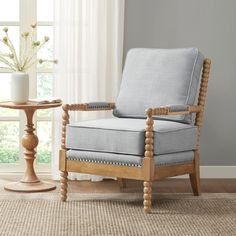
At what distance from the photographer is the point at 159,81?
4703mm

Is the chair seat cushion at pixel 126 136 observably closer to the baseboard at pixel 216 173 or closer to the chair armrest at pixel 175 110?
the chair armrest at pixel 175 110

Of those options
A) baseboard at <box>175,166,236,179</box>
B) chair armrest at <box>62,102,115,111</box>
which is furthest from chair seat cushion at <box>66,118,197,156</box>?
baseboard at <box>175,166,236,179</box>

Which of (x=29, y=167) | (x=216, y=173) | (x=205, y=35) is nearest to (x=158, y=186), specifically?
(x=216, y=173)

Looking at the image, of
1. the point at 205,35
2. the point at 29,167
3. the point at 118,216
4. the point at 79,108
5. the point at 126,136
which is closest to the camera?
the point at 118,216

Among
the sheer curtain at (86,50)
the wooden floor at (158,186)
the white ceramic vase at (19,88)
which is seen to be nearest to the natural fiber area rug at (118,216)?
the wooden floor at (158,186)

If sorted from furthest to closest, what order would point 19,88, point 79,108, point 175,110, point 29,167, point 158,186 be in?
point 158,186
point 29,167
point 19,88
point 79,108
point 175,110

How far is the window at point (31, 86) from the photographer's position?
538 cm

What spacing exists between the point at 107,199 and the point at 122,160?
44 centimetres

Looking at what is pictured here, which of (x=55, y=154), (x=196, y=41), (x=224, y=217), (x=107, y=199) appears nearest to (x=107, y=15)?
(x=196, y=41)

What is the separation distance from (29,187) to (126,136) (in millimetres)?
975

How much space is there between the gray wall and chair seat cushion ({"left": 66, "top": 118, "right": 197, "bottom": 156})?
93 cm

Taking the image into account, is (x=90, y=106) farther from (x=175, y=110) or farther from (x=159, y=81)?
(x=175, y=110)

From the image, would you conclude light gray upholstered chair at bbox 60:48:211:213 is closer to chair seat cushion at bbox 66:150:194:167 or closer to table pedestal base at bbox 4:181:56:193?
chair seat cushion at bbox 66:150:194:167

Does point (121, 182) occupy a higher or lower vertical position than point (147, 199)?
lower
